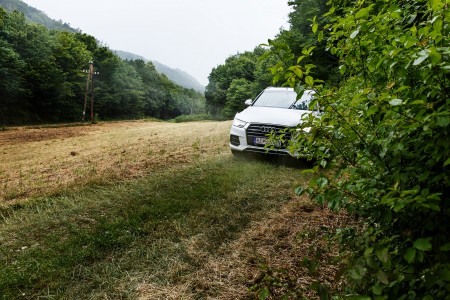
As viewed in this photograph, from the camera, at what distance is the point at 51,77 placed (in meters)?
34.6

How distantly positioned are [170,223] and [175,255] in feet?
2.20

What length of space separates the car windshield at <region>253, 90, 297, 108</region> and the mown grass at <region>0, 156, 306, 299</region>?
8.88ft

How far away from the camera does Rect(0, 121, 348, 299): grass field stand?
94.2 inches

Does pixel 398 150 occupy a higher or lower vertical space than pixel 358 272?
higher

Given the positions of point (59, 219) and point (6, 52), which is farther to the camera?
point (6, 52)

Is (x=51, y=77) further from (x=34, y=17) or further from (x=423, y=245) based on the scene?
(x=34, y=17)

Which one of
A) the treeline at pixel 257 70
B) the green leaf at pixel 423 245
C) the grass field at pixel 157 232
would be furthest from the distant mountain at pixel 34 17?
the green leaf at pixel 423 245

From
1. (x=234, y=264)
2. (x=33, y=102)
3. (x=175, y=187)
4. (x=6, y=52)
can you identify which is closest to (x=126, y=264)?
(x=234, y=264)

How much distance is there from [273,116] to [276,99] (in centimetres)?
136

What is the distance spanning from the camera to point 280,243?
3.07 m

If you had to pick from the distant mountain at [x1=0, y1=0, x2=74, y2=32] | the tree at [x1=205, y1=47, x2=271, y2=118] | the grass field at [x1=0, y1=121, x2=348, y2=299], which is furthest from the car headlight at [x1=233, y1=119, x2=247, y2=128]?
the distant mountain at [x1=0, y1=0, x2=74, y2=32]

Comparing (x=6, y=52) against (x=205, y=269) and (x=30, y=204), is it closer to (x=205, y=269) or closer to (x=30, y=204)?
(x=30, y=204)

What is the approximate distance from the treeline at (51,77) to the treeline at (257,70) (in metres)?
19.0

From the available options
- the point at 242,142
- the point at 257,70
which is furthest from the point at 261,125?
the point at 257,70
